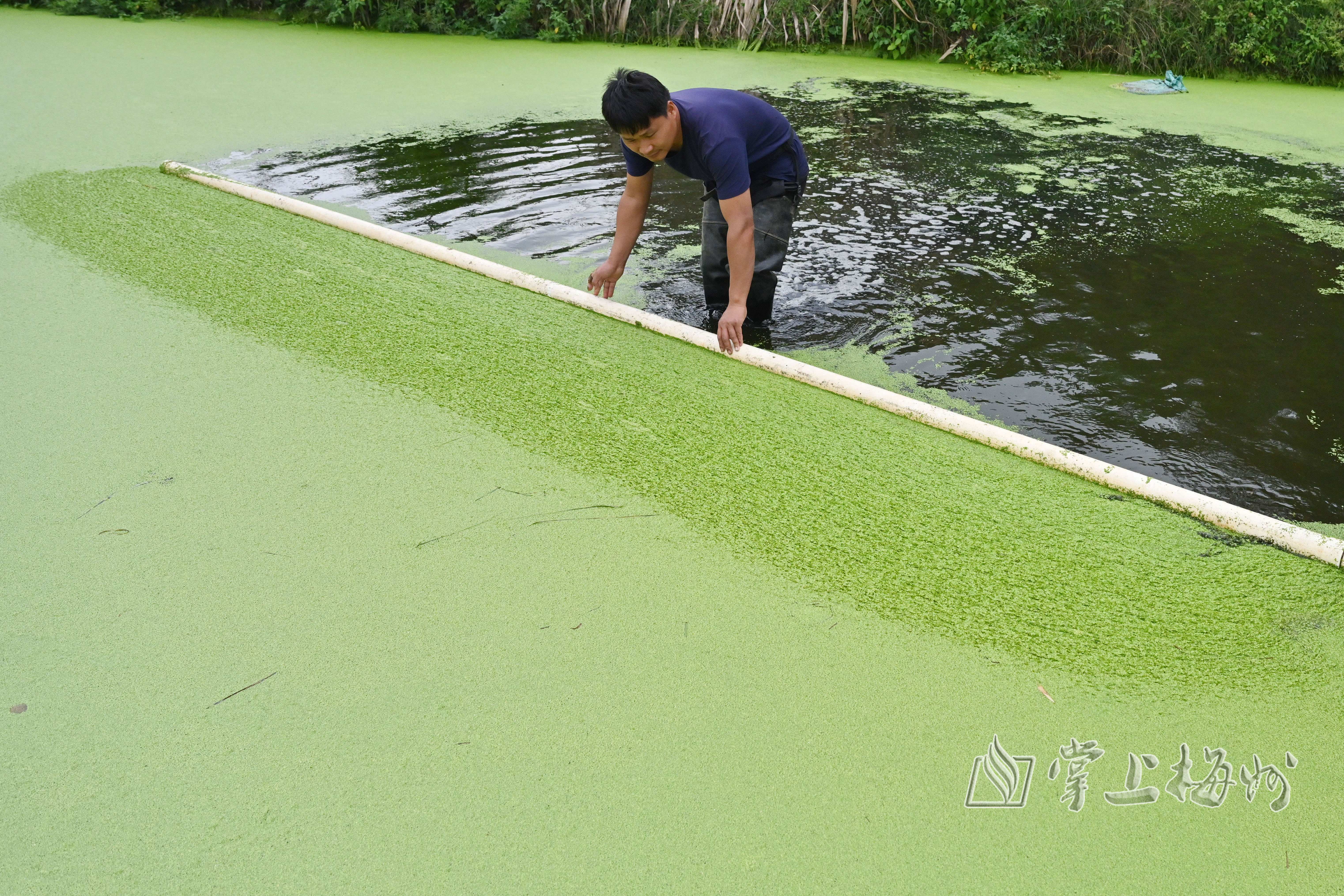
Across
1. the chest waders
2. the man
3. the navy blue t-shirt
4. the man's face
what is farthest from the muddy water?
the man's face

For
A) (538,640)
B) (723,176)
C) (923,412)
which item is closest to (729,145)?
(723,176)

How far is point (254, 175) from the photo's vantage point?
169 inches

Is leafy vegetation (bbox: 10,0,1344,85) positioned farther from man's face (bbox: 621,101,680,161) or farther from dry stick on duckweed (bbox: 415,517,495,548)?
dry stick on duckweed (bbox: 415,517,495,548)

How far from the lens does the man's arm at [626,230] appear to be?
2.49 metres

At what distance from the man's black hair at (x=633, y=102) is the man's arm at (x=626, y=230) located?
0.33m

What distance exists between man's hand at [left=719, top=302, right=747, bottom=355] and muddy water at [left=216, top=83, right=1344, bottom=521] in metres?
0.41

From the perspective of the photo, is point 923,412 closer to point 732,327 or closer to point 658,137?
point 732,327

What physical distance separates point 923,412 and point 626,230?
1.02m

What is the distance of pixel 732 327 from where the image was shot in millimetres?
2318

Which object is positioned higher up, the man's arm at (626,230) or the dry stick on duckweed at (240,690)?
the man's arm at (626,230)

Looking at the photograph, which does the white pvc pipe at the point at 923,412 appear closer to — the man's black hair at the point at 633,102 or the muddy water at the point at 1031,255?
the muddy water at the point at 1031,255

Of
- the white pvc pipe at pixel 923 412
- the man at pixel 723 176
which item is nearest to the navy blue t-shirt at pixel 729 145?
the man at pixel 723 176

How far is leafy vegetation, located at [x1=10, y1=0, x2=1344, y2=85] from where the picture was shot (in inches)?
233

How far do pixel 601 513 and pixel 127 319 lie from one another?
5.68 feet
